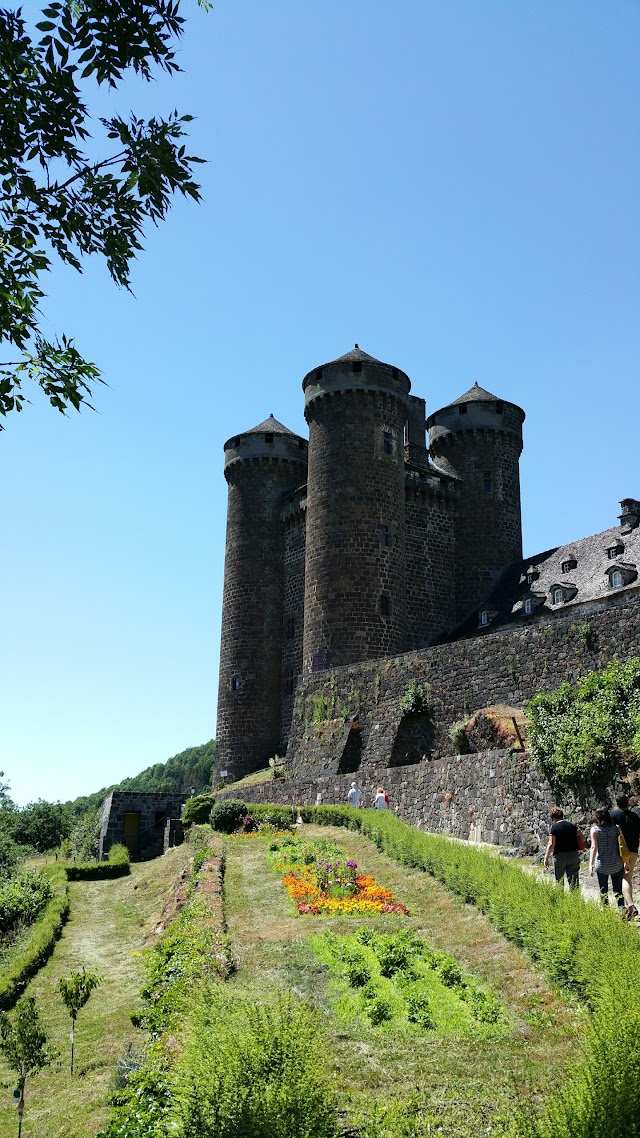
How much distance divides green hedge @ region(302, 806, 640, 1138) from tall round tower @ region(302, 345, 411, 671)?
60.3 ft

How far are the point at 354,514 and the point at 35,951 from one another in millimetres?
20389

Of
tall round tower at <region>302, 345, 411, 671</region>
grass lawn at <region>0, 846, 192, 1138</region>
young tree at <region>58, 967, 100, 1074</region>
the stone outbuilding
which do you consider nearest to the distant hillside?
the stone outbuilding

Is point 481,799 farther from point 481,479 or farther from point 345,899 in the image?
point 481,479

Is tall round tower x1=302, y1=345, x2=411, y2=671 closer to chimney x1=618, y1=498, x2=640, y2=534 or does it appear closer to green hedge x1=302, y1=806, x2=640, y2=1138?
chimney x1=618, y1=498, x2=640, y2=534

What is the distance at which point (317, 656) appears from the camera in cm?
3312

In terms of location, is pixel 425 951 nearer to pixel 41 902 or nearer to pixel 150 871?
pixel 41 902

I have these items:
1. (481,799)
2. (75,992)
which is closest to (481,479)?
(481,799)

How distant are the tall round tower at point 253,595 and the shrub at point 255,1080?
33643mm

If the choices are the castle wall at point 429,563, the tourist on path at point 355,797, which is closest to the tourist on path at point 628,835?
the tourist on path at point 355,797

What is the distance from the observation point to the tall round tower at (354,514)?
1302 inches

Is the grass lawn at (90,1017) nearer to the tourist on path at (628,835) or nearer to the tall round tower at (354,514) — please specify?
the tourist on path at (628,835)

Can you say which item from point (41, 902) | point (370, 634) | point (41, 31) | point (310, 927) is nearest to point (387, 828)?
point (310, 927)

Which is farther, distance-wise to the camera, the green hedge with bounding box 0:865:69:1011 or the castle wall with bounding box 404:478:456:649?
the castle wall with bounding box 404:478:456:649

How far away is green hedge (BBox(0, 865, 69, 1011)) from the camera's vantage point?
46.1 ft
